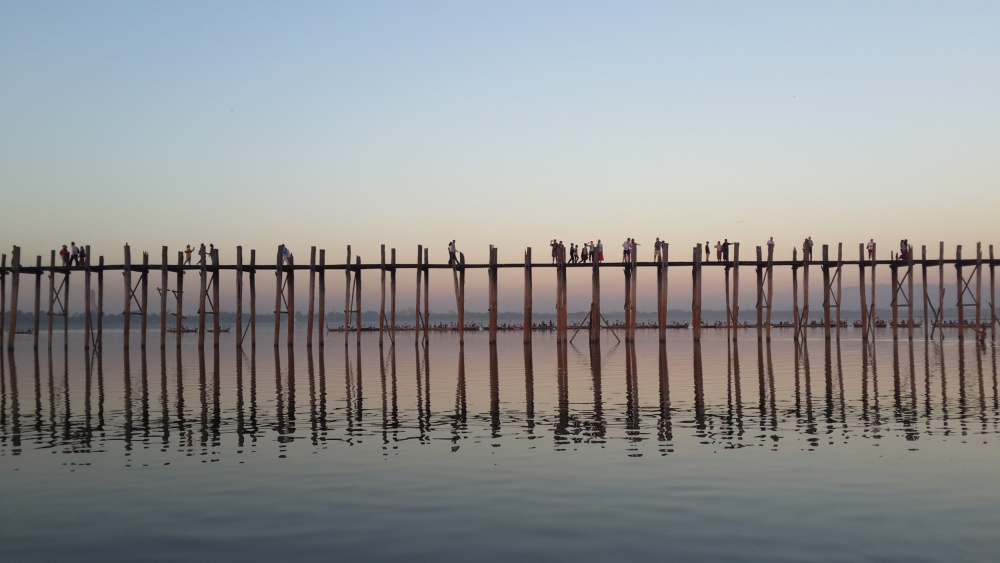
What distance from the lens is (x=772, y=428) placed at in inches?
568

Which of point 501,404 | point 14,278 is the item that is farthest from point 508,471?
point 14,278

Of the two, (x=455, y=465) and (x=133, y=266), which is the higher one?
(x=133, y=266)

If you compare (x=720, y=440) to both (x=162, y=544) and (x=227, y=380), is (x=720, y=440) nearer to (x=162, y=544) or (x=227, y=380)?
(x=162, y=544)

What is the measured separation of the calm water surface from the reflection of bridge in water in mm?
110

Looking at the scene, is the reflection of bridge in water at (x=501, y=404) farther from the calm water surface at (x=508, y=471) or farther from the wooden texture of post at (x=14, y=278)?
the wooden texture of post at (x=14, y=278)

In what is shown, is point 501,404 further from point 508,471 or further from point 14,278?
point 14,278

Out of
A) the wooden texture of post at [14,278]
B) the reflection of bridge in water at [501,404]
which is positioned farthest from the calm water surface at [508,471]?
the wooden texture of post at [14,278]

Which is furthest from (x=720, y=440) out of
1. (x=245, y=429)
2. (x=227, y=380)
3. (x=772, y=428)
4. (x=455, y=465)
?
(x=227, y=380)

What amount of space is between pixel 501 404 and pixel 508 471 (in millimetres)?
7205

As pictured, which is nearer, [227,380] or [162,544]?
[162,544]

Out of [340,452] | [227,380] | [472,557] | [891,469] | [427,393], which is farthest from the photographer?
[227,380]

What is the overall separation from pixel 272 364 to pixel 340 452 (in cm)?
2056

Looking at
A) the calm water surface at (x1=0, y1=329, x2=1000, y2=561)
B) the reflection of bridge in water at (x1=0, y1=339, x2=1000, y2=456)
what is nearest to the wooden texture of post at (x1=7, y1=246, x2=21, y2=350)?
the reflection of bridge in water at (x1=0, y1=339, x2=1000, y2=456)

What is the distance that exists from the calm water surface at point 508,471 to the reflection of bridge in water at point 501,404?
110 millimetres
